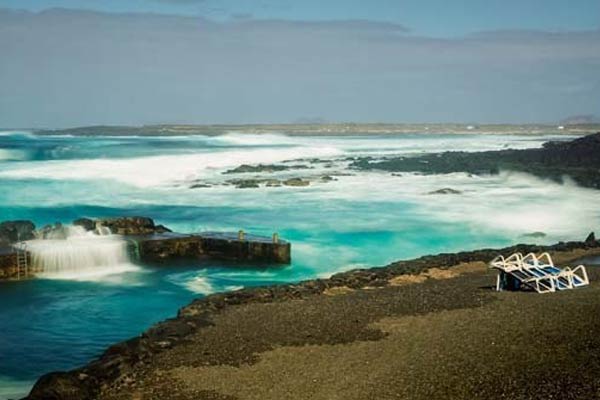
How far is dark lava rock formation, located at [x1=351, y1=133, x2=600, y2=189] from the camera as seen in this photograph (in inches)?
1858

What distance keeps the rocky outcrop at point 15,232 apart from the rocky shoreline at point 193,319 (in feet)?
36.8

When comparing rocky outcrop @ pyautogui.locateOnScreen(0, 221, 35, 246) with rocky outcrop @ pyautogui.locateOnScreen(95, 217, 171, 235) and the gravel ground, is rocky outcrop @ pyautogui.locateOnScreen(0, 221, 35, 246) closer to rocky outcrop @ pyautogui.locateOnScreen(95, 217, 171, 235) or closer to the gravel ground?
rocky outcrop @ pyautogui.locateOnScreen(95, 217, 171, 235)

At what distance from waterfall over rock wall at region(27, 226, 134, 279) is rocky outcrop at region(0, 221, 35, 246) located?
94cm

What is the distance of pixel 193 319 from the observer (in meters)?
13.7

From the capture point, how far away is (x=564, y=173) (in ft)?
153

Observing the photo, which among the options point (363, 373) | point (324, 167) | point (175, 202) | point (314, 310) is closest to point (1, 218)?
point (175, 202)

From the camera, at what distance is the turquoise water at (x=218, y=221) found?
52.6 feet

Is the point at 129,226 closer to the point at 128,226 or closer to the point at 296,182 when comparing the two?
the point at 128,226

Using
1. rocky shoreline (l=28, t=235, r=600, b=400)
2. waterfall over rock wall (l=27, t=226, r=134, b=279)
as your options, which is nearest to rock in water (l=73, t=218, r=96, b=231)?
waterfall over rock wall (l=27, t=226, r=134, b=279)

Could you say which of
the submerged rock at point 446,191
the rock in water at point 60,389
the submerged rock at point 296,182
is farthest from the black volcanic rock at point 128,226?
the submerged rock at point 296,182

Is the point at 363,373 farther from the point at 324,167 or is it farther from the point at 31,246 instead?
the point at 324,167

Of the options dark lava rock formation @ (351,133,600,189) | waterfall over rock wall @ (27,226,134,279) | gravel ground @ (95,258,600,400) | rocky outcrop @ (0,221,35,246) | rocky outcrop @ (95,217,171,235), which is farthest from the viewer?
dark lava rock formation @ (351,133,600,189)

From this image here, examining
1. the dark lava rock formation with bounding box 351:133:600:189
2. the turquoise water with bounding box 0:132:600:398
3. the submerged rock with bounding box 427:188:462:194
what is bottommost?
the turquoise water with bounding box 0:132:600:398

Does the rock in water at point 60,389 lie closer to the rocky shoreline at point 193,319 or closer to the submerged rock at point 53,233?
the rocky shoreline at point 193,319
